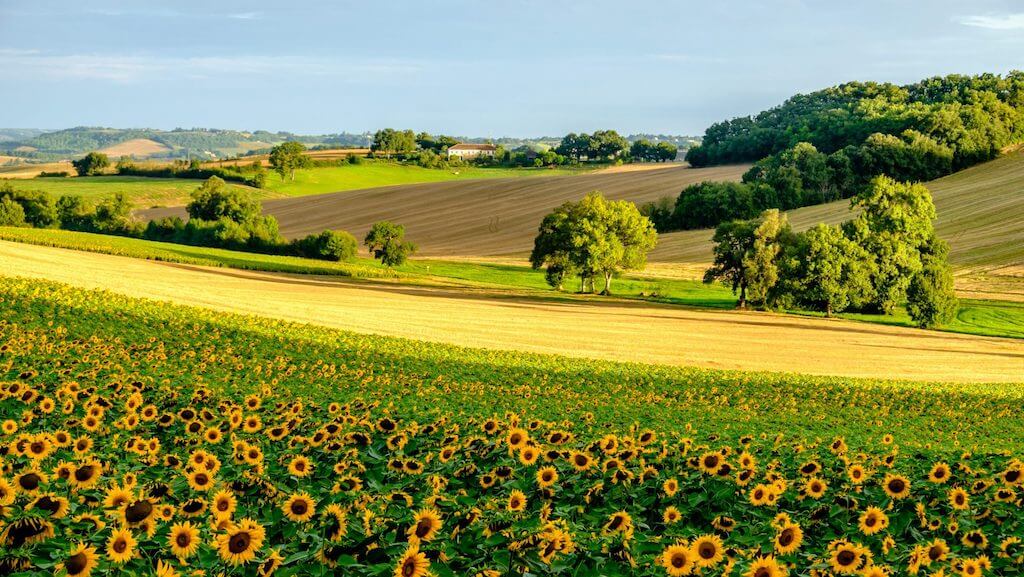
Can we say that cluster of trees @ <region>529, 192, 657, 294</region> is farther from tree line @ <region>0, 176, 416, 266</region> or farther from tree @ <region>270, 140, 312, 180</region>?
tree @ <region>270, 140, 312, 180</region>

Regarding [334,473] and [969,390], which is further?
[969,390]

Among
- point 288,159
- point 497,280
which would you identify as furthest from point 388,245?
A: point 288,159

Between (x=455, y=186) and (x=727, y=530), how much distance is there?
14212 cm

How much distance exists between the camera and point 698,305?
6359 centimetres

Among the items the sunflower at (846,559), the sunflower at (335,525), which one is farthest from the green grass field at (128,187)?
the sunflower at (846,559)

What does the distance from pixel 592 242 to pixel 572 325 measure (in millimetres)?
22061

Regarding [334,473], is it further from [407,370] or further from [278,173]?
[278,173]

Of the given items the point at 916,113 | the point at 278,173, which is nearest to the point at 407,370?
the point at 916,113

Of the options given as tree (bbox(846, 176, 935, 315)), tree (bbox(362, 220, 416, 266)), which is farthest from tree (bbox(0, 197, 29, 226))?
tree (bbox(846, 176, 935, 315))

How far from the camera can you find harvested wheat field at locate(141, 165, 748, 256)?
10988 centimetres

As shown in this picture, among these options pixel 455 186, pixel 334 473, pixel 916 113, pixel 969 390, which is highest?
pixel 916 113

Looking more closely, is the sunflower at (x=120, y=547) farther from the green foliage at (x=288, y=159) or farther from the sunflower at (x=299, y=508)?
the green foliage at (x=288, y=159)

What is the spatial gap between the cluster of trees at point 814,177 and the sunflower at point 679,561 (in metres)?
106

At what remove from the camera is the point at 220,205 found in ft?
324
